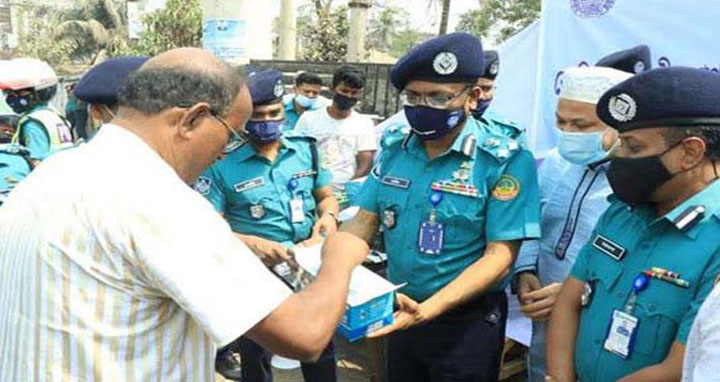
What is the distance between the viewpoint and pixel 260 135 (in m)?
3.20

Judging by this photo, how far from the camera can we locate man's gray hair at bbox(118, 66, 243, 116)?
140cm

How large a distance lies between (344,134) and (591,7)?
2215mm

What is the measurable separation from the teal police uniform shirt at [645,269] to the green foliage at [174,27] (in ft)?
77.7

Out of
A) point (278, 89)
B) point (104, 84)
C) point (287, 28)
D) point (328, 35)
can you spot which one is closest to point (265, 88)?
point (278, 89)

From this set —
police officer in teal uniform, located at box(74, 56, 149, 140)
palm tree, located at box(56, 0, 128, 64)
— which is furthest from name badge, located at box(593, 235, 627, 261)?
palm tree, located at box(56, 0, 128, 64)

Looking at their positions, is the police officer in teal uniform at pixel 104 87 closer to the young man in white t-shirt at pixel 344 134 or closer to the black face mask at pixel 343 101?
the young man in white t-shirt at pixel 344 134

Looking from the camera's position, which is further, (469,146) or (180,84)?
(469,146)

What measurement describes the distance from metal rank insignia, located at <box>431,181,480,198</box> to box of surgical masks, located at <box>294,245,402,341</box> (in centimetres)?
47

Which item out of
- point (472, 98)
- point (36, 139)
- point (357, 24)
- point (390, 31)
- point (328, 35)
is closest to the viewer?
point (472, 98)

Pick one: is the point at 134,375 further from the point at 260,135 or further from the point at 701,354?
the point at 260,135

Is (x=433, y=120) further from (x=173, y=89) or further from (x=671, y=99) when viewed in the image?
(x=173, y=89)

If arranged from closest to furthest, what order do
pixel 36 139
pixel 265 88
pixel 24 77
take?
1. pixel 265 88
2. pixel 36 139
3. pixel 24 77

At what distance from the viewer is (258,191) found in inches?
126

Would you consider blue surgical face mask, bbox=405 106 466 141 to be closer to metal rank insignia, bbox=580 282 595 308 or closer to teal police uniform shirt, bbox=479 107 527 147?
teal police uniform shirt, bbox=479 107 527 147
